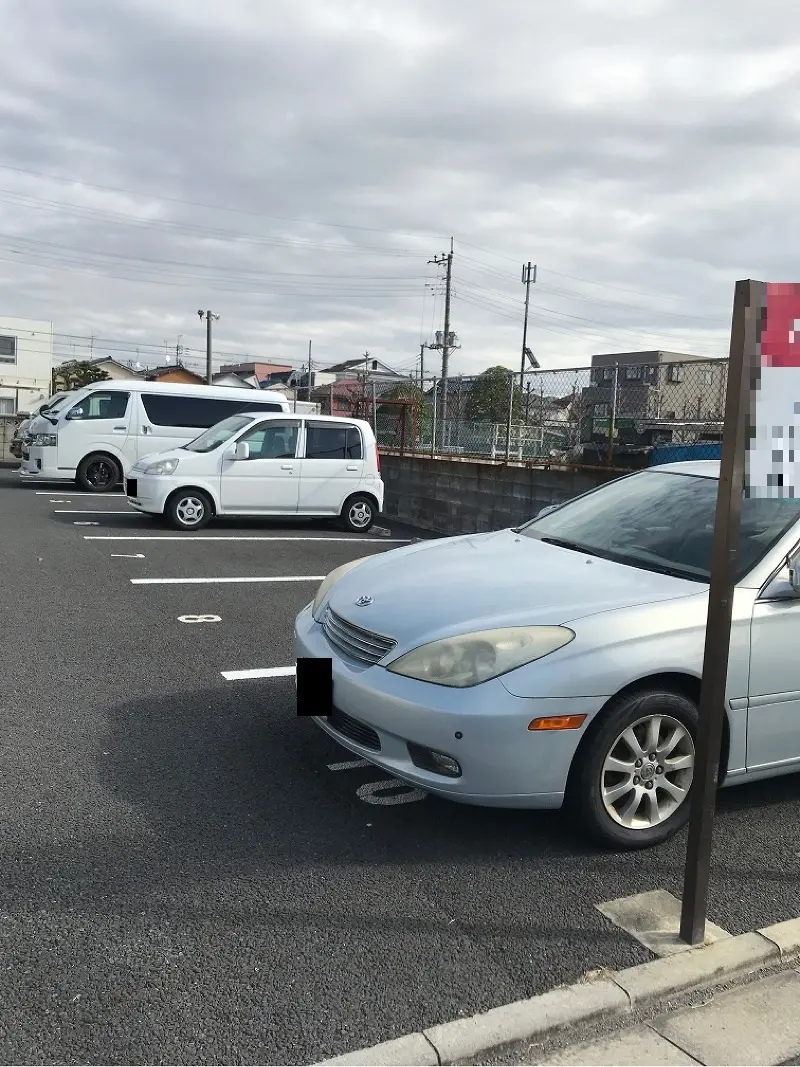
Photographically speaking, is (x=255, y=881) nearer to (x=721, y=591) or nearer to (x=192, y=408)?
(x=721, y=591)

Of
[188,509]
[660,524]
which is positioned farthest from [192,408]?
[660,524]

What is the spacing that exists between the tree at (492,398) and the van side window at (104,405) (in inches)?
245

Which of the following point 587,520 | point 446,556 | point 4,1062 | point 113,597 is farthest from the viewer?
point 113,597

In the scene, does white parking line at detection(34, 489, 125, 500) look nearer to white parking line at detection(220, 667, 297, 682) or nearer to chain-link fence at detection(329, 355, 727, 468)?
chain-link fence at detection(329, 355, 727, 468)

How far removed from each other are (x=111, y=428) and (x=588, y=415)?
892cm

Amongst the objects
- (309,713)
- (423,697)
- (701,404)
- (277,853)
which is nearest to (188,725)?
(309,713)

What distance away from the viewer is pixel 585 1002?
246 cm

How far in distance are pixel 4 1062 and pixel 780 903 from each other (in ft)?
8.09

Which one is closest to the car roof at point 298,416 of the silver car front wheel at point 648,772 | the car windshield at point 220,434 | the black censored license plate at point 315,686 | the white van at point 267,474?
the white van at point 267,474

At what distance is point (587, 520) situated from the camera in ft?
14.9

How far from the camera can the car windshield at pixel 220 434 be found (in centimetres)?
1188

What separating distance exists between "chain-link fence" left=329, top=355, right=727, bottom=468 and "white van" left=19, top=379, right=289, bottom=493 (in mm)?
4464

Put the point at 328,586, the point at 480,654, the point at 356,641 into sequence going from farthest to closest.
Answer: the point at 328,586 < the point at 356,641 < the point at 480,654

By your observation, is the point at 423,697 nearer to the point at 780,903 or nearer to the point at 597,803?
the point at 597,803
